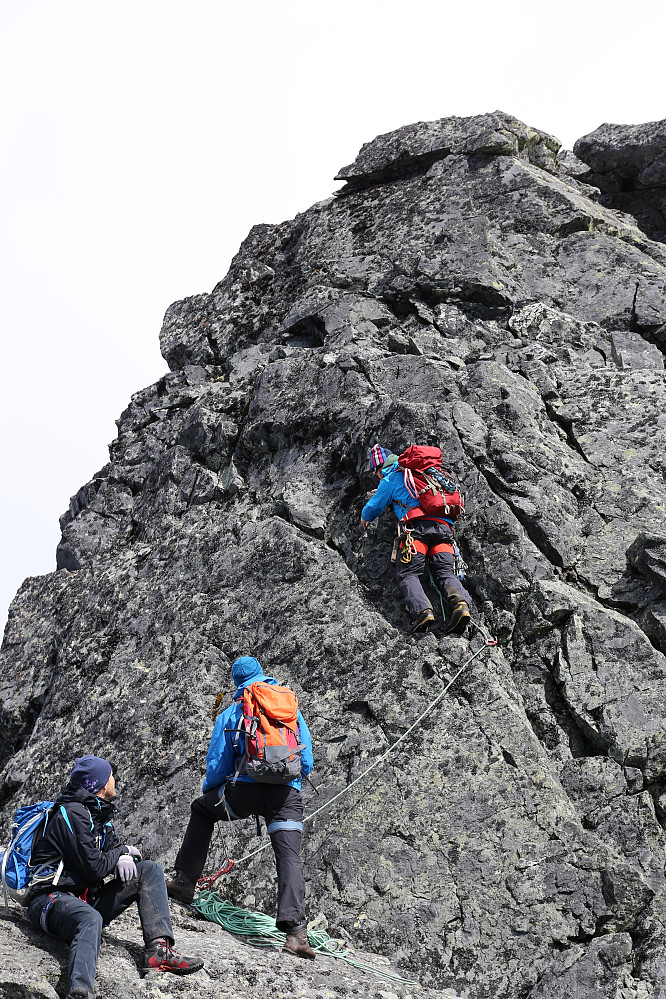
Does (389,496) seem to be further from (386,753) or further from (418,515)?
(386,753)

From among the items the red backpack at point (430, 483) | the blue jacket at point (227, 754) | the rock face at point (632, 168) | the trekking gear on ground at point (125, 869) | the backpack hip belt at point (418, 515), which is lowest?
the trekking gear on ground at point (125, 869)

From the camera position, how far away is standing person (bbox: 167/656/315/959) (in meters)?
8.16

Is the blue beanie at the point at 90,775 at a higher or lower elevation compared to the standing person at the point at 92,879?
higher

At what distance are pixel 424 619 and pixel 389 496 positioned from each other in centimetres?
207

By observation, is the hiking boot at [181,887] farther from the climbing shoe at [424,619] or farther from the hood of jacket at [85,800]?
the climbing shoe at [424,619]

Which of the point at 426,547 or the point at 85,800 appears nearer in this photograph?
the point at 85,800

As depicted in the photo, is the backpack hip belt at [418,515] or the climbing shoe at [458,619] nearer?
the climbing shoe at [458,619]

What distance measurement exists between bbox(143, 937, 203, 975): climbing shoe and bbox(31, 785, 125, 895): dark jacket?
2.42 feet

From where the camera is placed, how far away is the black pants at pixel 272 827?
8.15m

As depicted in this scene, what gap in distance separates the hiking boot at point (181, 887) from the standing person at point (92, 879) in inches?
66.9

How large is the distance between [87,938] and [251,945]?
2566 mm

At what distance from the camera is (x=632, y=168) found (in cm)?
2044

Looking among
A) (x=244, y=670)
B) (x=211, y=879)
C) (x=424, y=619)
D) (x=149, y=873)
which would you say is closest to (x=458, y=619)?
(x=424, y=619)

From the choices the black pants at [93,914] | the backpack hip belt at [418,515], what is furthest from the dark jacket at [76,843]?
the backpack hip belt at [418,515]
